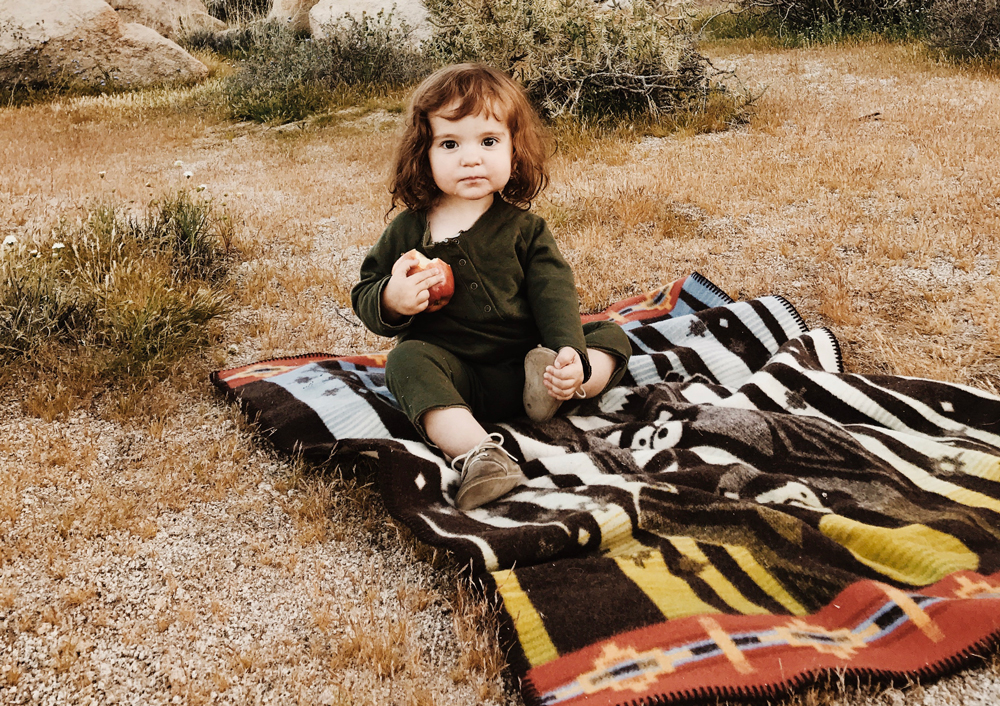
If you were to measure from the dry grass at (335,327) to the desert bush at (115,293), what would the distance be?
0.45 ft

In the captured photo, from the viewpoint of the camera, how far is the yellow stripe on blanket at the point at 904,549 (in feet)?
6.27

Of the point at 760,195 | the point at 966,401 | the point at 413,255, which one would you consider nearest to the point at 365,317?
the point at 413,255

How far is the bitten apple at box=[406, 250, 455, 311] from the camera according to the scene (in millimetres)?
2471

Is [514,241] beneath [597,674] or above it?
above

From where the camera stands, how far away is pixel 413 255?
249 cm

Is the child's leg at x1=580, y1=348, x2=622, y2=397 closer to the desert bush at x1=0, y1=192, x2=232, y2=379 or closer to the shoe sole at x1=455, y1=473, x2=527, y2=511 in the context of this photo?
the shoe sole at x1=455, y1=473, x2=527, y2=511

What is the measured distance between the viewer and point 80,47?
11102mm

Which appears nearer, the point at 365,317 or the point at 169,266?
the point at 365,317

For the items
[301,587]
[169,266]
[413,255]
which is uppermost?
[413,255]

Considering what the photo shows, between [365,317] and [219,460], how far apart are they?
0.68m

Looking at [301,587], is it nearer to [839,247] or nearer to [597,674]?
[597,674]

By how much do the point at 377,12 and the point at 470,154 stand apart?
954cm

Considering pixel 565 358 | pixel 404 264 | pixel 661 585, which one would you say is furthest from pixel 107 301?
pixel 661 585

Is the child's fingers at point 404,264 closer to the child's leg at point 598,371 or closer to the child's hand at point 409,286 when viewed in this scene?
the child's hand at point 409,286
